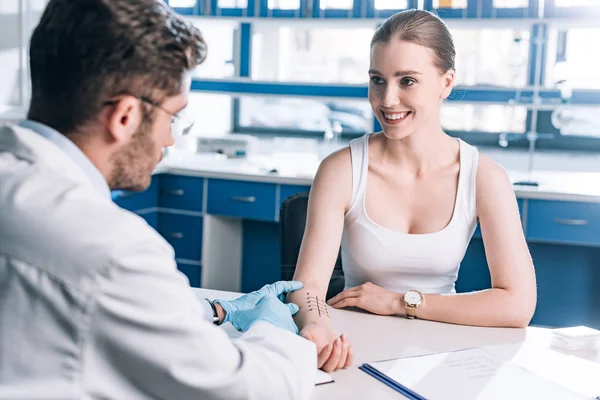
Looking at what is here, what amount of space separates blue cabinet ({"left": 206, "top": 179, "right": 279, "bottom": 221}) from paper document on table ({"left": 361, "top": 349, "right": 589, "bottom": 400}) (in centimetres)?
267

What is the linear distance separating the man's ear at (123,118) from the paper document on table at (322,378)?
0.52m

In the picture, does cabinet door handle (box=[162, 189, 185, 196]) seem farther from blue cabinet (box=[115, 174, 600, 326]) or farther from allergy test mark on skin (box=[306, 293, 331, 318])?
allergy test mark on skin (box=[306, 293, 331, 318])

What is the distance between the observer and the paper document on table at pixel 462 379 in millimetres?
1208

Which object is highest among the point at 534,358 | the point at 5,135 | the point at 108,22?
the point at 108,22

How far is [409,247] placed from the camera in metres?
1.85

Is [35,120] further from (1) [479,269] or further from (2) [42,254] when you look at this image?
(1) [479,269]

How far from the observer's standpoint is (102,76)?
3.18ft

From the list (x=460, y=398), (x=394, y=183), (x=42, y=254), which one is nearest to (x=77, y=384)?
(x=42, y=254)

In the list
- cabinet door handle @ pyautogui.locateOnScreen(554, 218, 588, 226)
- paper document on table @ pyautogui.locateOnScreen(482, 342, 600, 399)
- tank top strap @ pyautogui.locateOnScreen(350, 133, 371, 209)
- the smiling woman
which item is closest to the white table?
paper document on table @ pyautogui.locateOnScreen(482, 342, 600, 399)

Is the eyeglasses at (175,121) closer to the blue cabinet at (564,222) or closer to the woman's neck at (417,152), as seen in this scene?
the woman's neck at (417,152)

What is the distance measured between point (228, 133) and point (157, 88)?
4.18 m

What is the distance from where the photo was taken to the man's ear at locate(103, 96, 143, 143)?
993 mm

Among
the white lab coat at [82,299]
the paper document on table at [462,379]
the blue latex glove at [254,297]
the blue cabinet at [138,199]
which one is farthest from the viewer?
the blue cabinet at [138,199]

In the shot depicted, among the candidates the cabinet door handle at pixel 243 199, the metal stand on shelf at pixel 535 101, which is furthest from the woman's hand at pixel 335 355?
the metal stand on shelf at pixel 535 101
